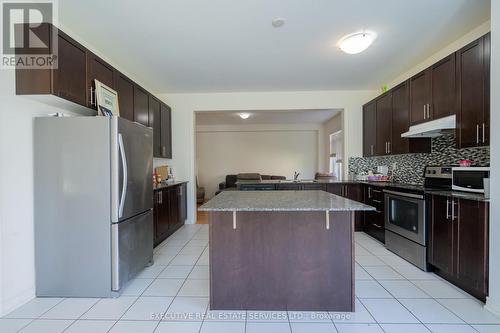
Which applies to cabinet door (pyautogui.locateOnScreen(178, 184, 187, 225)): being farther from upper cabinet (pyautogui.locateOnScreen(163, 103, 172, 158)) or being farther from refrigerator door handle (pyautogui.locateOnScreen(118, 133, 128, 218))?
refrigerator door handle (pyautogui.locateOnScreen(118, 133, 128, 218))

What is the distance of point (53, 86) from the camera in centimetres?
207

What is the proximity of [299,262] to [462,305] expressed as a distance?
4.67 feet

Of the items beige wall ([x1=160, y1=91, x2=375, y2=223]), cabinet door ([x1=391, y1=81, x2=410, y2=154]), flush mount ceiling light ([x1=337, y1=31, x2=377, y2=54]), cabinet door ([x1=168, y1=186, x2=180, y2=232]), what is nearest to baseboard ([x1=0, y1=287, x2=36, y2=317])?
cabinet door ([x1=168, y1=186, x2=180, y2=232])

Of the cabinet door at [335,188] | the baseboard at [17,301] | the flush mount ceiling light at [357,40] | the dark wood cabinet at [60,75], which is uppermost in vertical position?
Answer: the flush mount ceiling light at [357,40]

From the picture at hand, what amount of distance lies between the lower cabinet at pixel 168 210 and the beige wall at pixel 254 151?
4245mm

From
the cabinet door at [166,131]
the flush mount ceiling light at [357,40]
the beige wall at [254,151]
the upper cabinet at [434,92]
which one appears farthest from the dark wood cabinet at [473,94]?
the beige wall at [254,151]

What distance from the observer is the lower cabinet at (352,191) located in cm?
428

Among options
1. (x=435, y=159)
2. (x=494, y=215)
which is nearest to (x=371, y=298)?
(x=494, y=215)

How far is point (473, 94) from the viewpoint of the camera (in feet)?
7.63

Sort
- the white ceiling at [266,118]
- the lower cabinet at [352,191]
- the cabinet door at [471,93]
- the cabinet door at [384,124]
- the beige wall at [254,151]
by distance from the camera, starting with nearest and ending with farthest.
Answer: the cabinet door at [471,93] → the cabinet door at [384,124] → the lower cabinet at [352,191] → the white ceiling at [266,118] → the beige wall at [254,151]

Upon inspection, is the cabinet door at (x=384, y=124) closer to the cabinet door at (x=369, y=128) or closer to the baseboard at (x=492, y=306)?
the cabinet door at (x=369, y=128)

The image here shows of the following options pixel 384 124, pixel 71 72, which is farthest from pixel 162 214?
pixel 384 124

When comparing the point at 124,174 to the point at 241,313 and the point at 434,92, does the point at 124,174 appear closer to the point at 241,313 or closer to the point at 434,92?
the point at 241,313

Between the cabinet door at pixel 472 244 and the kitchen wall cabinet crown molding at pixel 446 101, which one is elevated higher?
the kitchen wall cabinet crown molding at pixel 446 101
